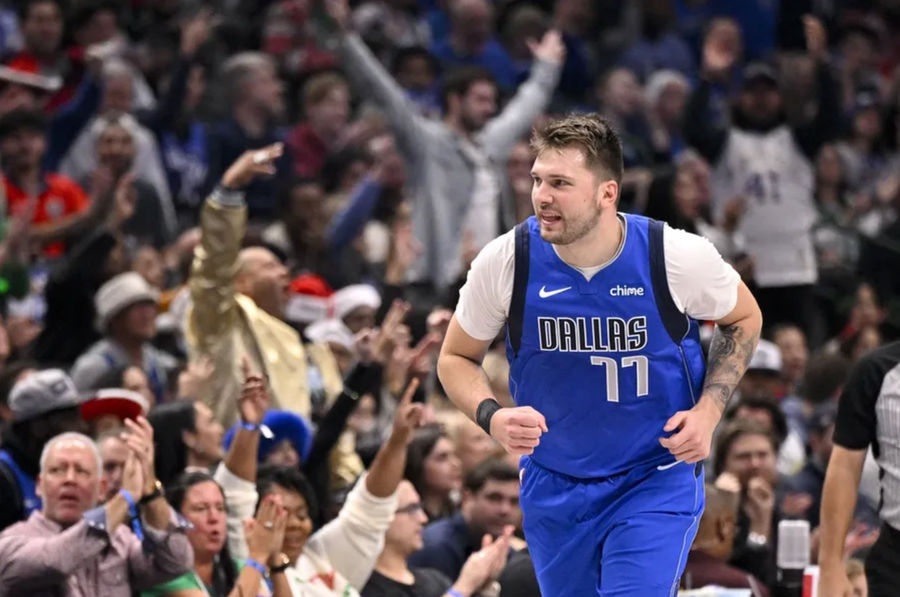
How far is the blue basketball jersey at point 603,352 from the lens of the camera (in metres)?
5.94

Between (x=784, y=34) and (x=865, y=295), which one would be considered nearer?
(x=865, y=295)

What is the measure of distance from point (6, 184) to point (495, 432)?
6512 mm

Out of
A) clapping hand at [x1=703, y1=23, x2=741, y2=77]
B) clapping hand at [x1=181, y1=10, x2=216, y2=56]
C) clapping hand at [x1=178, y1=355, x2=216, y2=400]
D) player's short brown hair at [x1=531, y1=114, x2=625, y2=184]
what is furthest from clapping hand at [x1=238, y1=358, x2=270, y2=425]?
clapping hand at [x1=703, y1=23, x2=741, y2=77]

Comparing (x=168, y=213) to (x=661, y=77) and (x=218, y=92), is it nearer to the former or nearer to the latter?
(x=218, y=92)

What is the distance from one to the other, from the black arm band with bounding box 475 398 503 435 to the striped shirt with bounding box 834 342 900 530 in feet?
4.91

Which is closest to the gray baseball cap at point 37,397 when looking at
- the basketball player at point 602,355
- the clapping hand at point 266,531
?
the clapping hand at point 266,531

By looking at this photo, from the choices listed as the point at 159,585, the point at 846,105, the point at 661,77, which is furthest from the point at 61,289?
the point at 846,105

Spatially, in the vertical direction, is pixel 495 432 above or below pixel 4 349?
above

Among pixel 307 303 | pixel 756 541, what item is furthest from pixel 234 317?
pixel 756 541

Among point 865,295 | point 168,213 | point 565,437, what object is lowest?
point 865,295

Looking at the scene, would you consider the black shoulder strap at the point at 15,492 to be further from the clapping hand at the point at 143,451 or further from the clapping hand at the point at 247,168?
the clapping hand at the point at 247,168

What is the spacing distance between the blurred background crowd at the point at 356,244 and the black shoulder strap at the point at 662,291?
5.17ft

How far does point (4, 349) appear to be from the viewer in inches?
368

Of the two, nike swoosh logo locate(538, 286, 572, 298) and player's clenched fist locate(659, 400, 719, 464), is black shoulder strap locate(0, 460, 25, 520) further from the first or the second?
player's clenched fist locate(659, 400, 719, 464)
